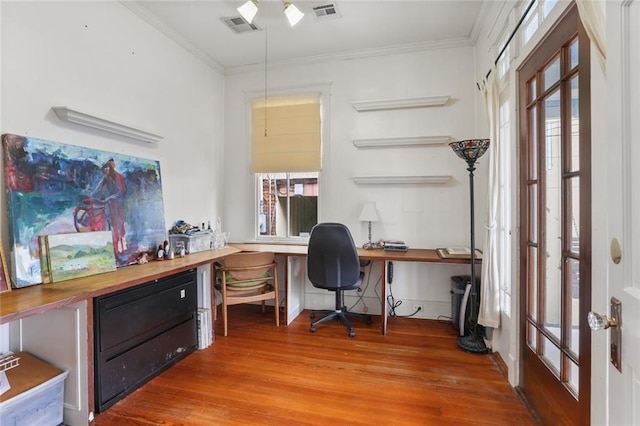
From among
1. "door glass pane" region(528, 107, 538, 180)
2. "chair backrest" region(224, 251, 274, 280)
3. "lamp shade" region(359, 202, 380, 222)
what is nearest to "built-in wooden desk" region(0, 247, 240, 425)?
"chair backrest" region(224, 251, 274, 280)

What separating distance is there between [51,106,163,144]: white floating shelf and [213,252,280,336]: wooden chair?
1325mm

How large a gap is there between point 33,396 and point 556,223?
2903 millimetres

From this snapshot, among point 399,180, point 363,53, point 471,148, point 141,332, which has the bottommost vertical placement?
point 141,332

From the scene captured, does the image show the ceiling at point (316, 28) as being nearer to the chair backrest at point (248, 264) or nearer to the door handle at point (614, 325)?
the chair backrest at point (248, 264)

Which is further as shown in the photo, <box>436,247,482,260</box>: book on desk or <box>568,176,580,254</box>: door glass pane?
<box>436,247,482,260</box>: book on desk

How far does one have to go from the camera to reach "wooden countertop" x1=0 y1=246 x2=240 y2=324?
56.0 inches

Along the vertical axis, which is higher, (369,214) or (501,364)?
(369,214)

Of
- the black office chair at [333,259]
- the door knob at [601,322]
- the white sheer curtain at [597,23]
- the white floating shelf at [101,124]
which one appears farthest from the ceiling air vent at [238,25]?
the door knob at [601,322]

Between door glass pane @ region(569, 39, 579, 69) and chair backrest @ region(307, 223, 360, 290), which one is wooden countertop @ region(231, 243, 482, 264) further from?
door glass pane @ region(569, 39, 579, 69)

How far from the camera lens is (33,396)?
156 cm

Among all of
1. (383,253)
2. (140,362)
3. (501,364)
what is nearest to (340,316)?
(383,253)

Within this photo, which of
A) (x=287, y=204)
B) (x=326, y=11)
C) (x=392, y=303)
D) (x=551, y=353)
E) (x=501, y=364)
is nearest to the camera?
(x=551, y=353)

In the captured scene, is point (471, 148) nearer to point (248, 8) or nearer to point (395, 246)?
point (395, 246)

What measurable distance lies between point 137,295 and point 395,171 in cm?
276
